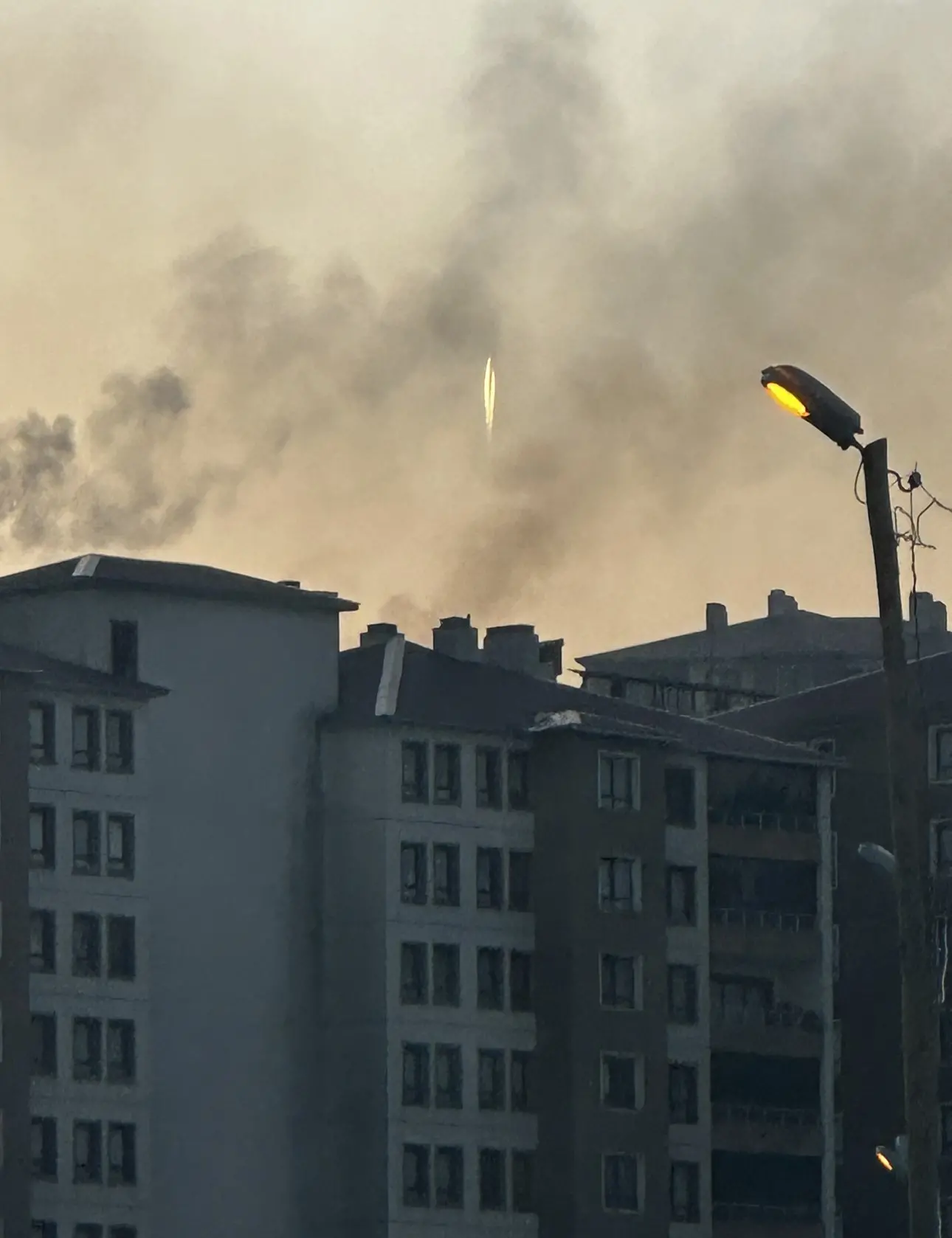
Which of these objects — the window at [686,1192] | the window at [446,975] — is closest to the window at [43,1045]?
the window at [446,975]

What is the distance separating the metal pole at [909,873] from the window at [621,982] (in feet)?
268

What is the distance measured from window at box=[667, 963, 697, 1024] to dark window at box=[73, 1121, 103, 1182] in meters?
19.5

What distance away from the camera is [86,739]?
312ft

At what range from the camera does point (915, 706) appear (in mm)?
91250

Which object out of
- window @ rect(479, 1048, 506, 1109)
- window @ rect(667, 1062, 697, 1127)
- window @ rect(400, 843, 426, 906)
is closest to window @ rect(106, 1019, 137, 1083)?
window @ rect(400, 843, 426, 906)

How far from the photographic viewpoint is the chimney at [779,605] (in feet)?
519

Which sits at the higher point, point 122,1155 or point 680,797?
point 680,797

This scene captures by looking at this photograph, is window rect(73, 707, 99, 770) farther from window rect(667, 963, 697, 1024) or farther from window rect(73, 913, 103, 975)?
window rect(667, 963, 697, 1024)

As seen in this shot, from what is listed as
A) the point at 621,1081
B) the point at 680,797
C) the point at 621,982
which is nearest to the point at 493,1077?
the point at 621,1081

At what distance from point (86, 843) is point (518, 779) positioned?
48.9 ft

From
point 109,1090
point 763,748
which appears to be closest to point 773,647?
point 763,748

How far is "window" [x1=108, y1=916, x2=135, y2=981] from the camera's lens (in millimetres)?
94188

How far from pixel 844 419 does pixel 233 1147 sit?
266 feet

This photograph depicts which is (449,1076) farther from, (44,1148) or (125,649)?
(125,649)
